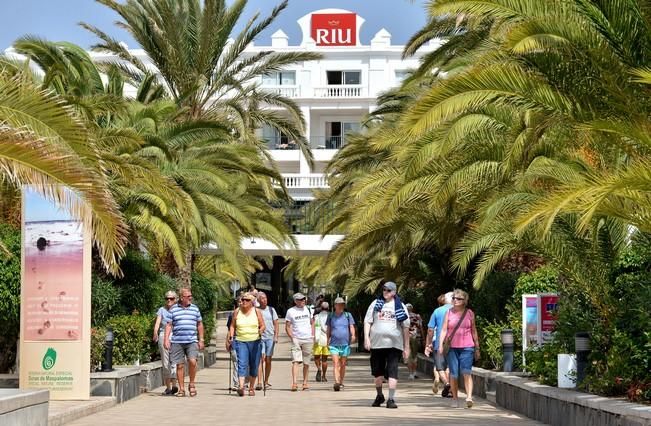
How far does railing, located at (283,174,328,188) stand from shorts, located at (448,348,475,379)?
41893mm

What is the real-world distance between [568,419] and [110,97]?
1096 cm

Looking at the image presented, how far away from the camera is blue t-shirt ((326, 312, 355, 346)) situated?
21.6 metres

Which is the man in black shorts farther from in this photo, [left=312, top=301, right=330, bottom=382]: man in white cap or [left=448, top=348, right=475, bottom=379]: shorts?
[left=312, top=301, right=330, bottom=382]: man in white cap

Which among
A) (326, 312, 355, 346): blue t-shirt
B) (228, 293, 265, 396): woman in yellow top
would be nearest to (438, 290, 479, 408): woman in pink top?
(228, 293, 265, 396): woman in yellow top

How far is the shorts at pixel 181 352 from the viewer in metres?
19.7

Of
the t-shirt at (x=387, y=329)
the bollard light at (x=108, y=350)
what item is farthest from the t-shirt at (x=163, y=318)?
the t-shirt at (x=387, y=329)

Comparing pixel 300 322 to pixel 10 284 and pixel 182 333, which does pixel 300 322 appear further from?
pixel 10 284

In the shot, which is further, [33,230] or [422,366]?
[422,366]

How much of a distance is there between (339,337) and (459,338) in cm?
469

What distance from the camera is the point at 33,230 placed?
16.5 meters

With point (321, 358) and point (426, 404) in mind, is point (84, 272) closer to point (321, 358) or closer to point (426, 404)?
point (426, 404)

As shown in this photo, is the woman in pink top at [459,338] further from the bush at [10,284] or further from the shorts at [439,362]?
the bush at [10,284]

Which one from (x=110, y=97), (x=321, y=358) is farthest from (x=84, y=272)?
(x=321, y=358)

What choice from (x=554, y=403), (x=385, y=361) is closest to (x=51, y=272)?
(x=385, y=361)
